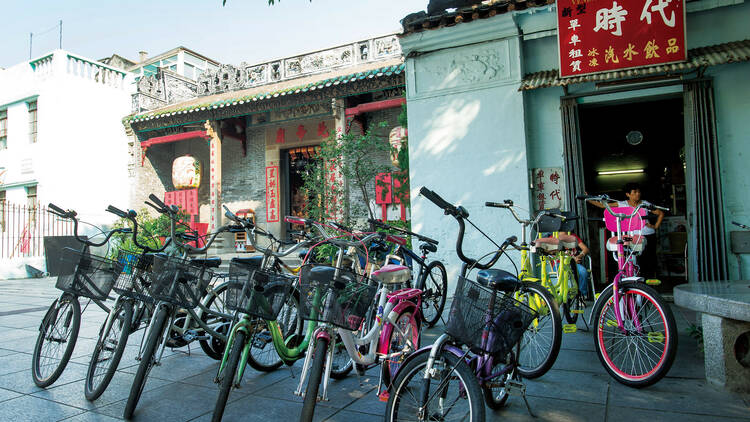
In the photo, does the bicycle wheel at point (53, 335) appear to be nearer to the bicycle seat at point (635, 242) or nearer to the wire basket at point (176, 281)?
the wire basket at point (176, 281)

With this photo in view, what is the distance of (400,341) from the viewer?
2887 millimetres

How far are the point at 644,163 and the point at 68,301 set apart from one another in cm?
1208

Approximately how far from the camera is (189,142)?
1556cm

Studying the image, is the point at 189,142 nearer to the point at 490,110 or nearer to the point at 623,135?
the point at 490,110

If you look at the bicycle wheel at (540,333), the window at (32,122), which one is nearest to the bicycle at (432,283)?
the bicycle wheel at (540,333)

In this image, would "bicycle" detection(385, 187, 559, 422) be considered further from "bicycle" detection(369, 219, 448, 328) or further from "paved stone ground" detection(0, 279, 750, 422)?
"bicycle" detection(369, 219, 448, 328)

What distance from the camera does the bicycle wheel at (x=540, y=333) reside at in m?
2.93

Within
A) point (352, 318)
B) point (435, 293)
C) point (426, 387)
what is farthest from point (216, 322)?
point (435, 293)

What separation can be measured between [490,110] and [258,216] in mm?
9535

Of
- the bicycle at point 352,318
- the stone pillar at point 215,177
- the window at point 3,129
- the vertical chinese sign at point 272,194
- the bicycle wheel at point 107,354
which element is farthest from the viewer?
the window at point 3,129

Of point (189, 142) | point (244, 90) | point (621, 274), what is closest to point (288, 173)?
point (244, 90)

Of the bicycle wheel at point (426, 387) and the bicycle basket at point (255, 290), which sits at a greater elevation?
the bicycle basket at point (255, 290)

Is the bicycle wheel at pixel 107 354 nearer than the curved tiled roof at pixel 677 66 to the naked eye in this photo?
Yes

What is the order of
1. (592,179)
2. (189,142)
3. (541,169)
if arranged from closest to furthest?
(541,169), (592,179), (189,142)
